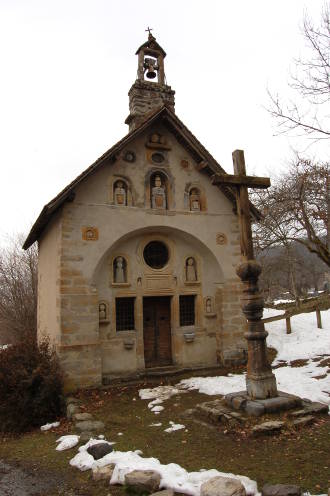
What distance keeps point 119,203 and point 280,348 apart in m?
6.87

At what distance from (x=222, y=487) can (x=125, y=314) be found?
7.20 m

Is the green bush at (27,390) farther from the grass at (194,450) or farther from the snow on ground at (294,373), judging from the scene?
the snow on ground at (294,373)

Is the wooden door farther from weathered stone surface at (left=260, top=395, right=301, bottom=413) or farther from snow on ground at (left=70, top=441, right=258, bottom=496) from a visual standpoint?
snow on ground at (left=70, top=441, right=258, bottom=496)

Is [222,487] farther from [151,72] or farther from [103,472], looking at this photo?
[151,72]

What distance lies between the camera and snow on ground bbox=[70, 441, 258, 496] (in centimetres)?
426

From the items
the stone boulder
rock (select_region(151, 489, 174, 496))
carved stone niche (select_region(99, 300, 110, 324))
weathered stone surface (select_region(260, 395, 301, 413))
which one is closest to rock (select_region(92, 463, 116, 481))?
rock (select_region(151, 489, 174, 496))

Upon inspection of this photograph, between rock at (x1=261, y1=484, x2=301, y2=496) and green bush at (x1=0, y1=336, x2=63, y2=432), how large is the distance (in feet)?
17.4

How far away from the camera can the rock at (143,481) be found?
170 inches

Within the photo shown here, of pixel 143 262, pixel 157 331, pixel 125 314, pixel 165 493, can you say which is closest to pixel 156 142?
pixel 143 262

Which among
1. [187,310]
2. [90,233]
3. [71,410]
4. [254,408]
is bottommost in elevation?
[71,410]

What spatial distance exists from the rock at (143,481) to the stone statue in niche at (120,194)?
7.46 metres

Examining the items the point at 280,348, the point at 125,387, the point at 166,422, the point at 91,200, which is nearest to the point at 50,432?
the point at 166,422

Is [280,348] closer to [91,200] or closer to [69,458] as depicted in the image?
[91,200]

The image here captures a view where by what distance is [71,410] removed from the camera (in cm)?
775
